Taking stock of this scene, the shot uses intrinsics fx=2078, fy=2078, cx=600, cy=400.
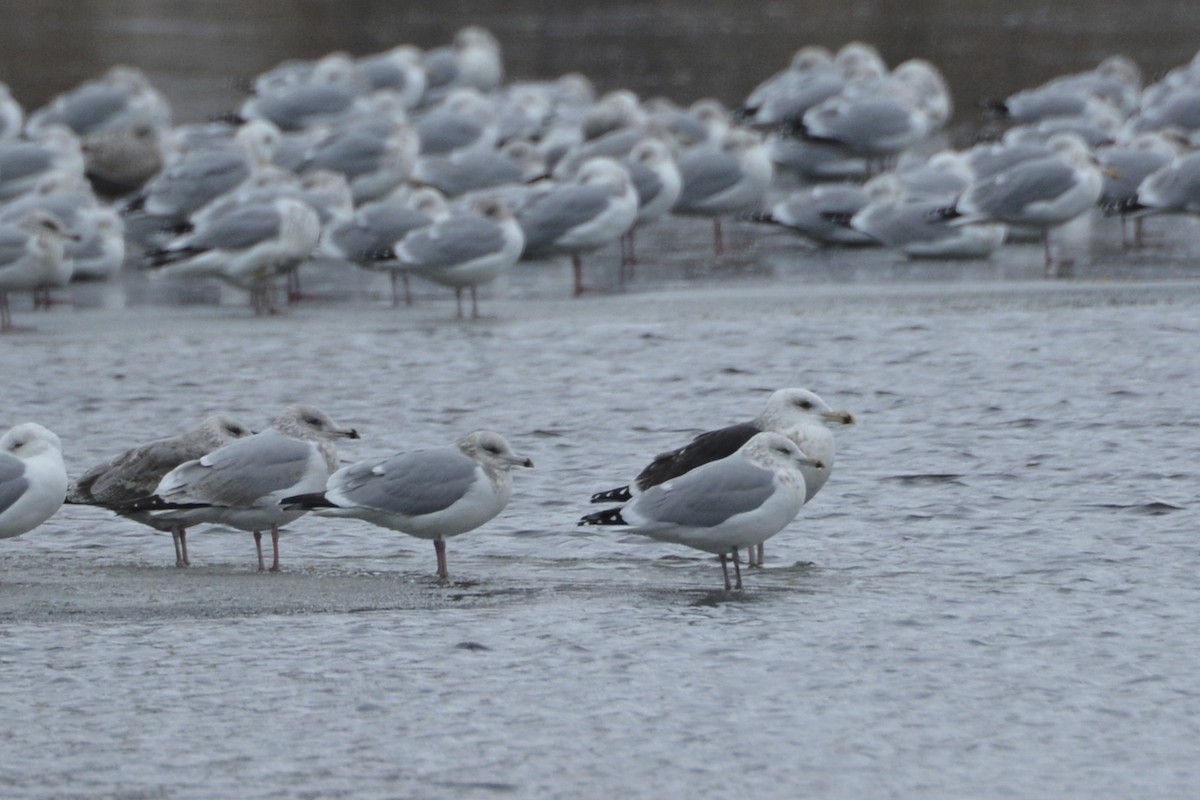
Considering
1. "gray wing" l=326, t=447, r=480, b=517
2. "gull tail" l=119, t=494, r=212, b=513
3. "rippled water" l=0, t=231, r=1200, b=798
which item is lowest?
"rippled water" l=0, t=231, r=1200, b=798

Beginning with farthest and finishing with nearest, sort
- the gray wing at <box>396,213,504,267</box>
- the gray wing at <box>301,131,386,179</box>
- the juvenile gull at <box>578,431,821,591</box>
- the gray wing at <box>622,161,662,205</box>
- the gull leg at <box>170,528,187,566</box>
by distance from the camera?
the gray wing at <box>301,131,386,179</box> < the gray wing at <box>622,161,662,205</box> < the gray wing at <box>396,213,504,267</box> < the gull leg at <box>170,528,187,566</box> < the juvenile gull at <box>578,431,821,591</box>

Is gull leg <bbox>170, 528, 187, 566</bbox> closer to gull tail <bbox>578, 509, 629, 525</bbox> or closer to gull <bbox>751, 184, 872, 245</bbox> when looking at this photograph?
gull tail <bbox>578, 509, 629, 525</bbox>

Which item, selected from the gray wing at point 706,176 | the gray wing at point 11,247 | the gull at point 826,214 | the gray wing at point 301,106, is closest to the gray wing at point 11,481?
the gray wing at point 11,247

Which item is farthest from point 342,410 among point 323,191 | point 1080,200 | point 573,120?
point 573,120

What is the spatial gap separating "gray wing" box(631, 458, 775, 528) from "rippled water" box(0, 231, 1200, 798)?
0.97 ft

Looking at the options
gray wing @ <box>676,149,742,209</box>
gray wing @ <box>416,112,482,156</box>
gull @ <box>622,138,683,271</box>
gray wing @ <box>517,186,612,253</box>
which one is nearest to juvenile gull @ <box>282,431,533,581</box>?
gray wing @ <box>517,186,612,253</box>

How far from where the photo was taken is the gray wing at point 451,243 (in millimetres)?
13266

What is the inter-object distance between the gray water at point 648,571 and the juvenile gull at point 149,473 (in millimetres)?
219

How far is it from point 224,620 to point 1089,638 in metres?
2.90

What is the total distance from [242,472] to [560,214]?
23.7 ft

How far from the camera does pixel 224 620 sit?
7129 mm

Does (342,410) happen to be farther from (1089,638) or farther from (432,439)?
(1089,638)

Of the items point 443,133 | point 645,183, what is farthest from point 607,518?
point 443,133

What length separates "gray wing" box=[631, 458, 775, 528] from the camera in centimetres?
738
